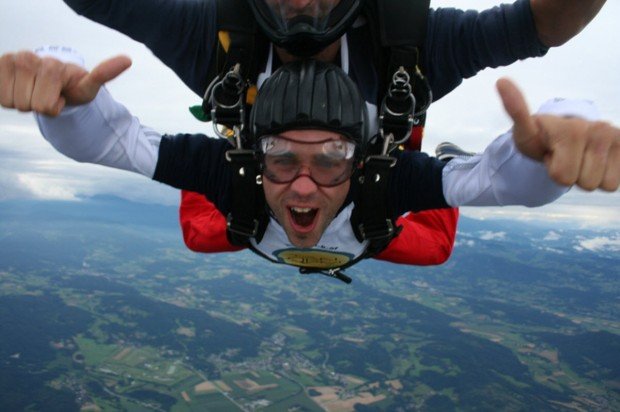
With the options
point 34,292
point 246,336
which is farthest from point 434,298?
point 34,292

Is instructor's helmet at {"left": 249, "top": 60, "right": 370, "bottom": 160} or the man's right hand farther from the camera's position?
instructor's helmet at {"left": 249, "top": 60, "right": 370, "bottom": 160}

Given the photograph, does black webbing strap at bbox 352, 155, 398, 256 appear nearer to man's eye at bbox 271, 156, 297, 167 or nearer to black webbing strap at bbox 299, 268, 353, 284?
man's eye at bbox 271, 156, 297, 167

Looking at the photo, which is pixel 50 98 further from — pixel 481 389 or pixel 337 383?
pixel 481 389

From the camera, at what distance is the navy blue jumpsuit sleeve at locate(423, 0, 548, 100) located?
2.29 m

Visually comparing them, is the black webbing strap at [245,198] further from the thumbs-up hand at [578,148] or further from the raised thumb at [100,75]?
the thumbs-up hand at [578,148]

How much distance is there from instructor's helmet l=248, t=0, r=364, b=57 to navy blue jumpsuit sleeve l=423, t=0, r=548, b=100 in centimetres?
49

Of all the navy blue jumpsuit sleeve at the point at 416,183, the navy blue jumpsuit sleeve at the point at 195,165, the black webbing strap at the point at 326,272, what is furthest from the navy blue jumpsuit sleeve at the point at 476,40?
the black webbing strap at the point at 326,272

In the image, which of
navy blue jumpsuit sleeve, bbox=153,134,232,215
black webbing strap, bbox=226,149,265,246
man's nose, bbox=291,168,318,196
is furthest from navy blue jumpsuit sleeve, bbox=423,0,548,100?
navy blue jumpsuit sleeve, bbox=153,134,232,215

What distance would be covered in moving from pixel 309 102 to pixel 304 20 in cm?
34

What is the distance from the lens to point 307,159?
2160mm

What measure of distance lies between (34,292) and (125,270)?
56.3 feet

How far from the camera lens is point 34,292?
51312 millimetres

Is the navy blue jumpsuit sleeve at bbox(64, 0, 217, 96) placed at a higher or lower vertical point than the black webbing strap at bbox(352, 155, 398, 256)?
higher

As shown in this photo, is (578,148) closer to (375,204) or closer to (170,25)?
(375,204)
